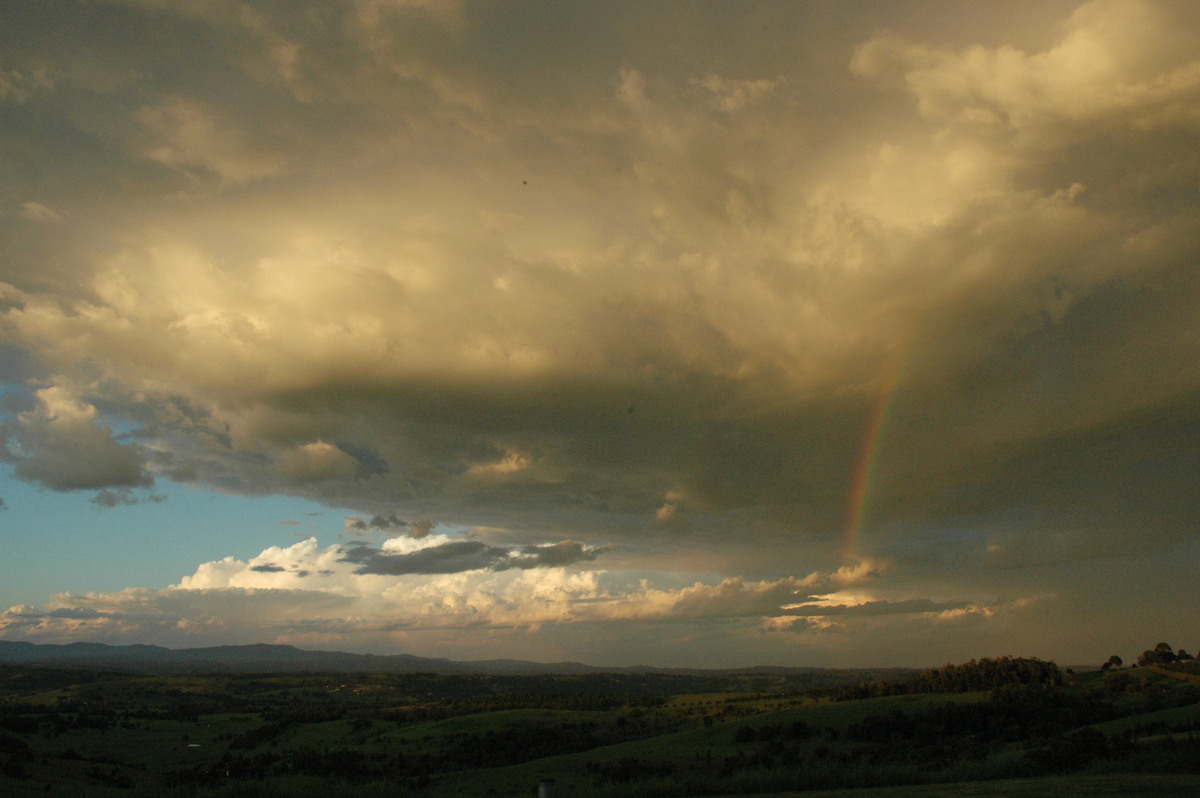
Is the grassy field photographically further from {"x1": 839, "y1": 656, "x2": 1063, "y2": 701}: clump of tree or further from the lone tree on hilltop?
the lone tree on hilltop

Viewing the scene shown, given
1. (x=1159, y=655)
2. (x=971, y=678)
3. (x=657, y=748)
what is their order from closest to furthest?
(x=657, y=748)
(x=971, y=678)
(x=1159, y=655)

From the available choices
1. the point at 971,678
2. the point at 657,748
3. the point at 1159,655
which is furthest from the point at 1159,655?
the point at 657,748

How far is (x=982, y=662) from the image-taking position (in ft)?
414

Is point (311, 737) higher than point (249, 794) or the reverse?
the reverse

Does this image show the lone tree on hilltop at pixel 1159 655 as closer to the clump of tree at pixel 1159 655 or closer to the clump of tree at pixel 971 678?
the clump of tree at pixel 1159 655

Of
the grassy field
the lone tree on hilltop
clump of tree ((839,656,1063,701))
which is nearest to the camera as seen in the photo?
the grassy field

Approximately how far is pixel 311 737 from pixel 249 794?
113m

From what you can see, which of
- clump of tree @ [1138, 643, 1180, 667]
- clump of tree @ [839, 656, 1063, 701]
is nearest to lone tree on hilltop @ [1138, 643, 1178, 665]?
clump of tree @ [1138, 643, 1180, 667]

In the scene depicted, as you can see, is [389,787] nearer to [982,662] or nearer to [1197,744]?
[1197,744]

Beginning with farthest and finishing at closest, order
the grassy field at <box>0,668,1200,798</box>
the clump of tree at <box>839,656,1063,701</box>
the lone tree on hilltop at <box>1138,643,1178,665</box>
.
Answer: the lone tree on hilltop at <box>1138,643,1178,665</box>
the clump of tree at <box>839,656,1063,701</box>
the grassy field at <box>0,668,1200,798</box>

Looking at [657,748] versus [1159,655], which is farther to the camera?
[1159,655]

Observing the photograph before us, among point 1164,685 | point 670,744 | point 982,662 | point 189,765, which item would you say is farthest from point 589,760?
point 982,662

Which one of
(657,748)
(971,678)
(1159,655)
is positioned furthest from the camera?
(1159,655)

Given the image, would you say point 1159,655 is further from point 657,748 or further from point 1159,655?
point 657,748
